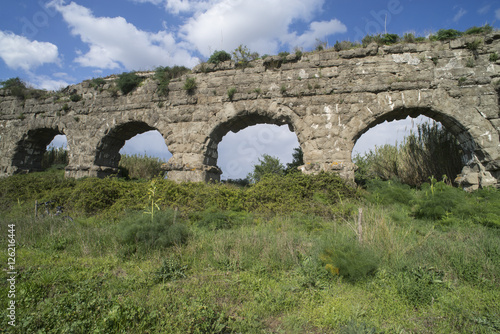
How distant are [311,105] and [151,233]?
20.1 feet

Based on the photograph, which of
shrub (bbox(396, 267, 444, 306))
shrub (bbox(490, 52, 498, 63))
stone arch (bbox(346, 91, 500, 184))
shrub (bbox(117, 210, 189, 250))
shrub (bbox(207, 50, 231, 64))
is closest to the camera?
shrub (bbox(396, 267, 444, 306))

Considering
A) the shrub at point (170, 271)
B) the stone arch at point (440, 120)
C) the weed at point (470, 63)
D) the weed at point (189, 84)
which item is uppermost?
the weed at point (470, 63)

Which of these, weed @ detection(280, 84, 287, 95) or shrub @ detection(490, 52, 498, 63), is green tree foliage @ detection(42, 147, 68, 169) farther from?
shrub @ detection(490, 52, 498, 63)

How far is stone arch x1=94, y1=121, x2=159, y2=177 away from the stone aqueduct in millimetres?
49

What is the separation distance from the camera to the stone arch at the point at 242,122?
878 cm

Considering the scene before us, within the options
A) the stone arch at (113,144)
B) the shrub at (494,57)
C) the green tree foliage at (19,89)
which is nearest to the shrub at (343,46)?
the shrub at (494,57)

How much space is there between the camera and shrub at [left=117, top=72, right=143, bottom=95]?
10.2 m

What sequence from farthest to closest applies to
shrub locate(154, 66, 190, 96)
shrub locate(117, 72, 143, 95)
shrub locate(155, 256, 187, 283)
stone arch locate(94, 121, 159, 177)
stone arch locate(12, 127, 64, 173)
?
stone arch locate(12, 127, 64, 173) < stone arch locate(94, 121, 159, 177) < shrub locate(117, 72, 143, 95) < shrub locate(154, 66, 190, 96) < shrub locate(155, 256, 187, 283)

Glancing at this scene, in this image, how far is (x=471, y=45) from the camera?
796 cm

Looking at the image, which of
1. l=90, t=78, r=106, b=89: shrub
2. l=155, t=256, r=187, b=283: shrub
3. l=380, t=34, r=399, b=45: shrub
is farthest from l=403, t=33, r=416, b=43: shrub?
l=90, t=78, r=106, b=89: shrub

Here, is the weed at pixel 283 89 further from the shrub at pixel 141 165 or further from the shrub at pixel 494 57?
the shrub at pixel 141 165

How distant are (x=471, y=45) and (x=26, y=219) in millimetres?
12123

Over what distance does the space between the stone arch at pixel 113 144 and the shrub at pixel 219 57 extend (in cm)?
325

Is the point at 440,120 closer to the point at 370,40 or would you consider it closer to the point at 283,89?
the point at 370,40
